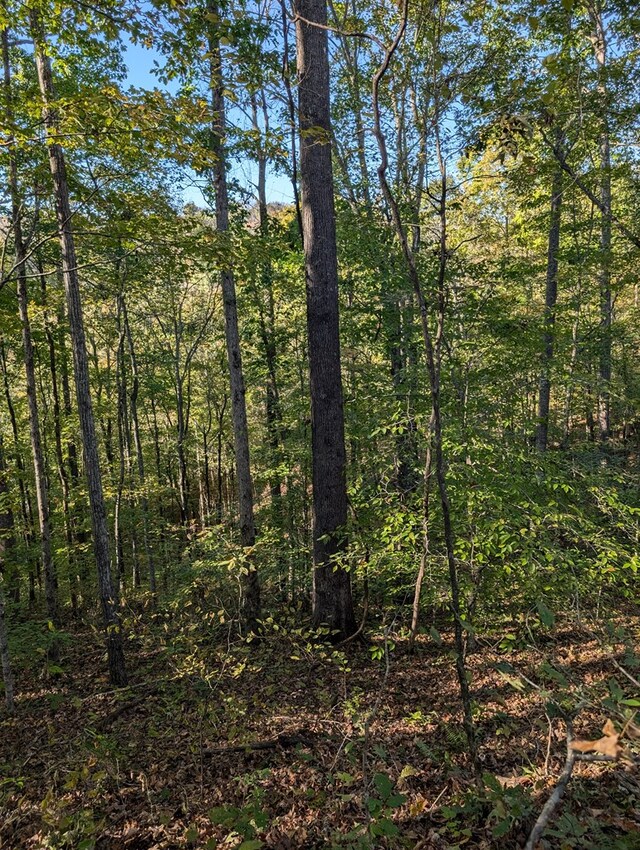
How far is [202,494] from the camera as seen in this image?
2312 cm

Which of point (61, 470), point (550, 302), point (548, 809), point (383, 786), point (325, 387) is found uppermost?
point (550, 302)

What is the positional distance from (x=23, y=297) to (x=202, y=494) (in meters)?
16.7

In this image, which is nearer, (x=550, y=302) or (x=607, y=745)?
(x=607, y=745)

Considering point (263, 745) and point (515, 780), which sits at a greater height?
point (515, 780)

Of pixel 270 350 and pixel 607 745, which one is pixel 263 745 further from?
pixel 270 350

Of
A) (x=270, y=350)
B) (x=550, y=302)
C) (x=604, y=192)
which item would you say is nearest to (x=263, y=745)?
(x=270, y=350)

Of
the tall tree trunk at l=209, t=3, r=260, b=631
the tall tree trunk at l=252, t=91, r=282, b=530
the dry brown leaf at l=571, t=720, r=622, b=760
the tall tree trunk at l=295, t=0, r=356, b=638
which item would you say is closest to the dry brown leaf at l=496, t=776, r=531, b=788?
the dry brown leaf at l=571, t=720, r=622, b=760

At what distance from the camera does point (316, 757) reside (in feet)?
12.3

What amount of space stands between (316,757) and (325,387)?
389cm

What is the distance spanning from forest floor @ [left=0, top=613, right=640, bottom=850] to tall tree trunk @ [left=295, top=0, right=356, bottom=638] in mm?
733

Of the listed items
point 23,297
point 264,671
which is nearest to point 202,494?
point 23,297

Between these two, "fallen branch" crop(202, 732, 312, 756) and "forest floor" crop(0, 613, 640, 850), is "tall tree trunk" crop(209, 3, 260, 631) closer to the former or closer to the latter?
"forest floor" crop(0, 613, 640, 850)

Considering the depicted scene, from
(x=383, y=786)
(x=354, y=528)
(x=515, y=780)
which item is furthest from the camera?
(x=354, y=528)

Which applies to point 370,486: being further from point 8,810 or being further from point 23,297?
point 23,297
